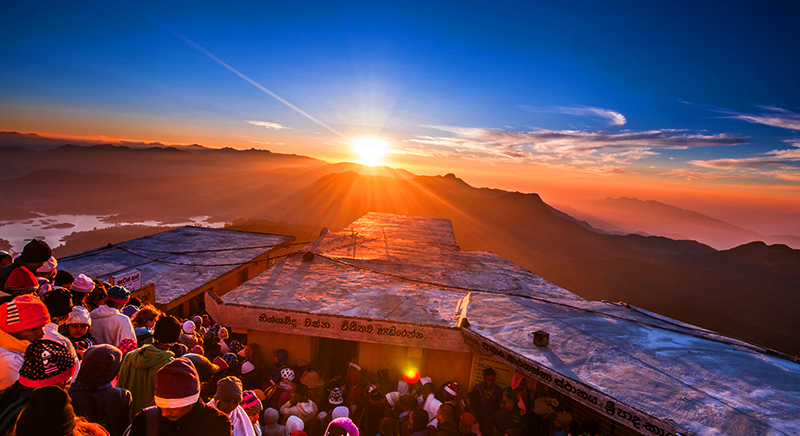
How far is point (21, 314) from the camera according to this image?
3578 millimetres

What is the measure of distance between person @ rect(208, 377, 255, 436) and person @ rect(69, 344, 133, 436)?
1056 millimetres

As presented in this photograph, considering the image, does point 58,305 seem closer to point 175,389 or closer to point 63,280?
point 63,280

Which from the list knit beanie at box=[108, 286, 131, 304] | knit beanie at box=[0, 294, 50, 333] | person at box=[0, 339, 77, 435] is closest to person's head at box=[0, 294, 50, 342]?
knit beanie at box=[0, 294, 50, 333]

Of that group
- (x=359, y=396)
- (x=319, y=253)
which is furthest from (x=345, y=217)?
(x=359, y=396)

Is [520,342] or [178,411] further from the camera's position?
[520,342]

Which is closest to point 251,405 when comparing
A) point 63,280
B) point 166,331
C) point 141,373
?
point 141,373

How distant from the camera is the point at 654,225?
641 ft

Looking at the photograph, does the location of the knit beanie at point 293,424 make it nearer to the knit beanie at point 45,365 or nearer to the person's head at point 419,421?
the person's head at point 419,421

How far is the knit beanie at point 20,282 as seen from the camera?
547 centimetres

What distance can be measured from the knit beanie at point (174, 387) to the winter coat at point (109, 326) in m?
3.62

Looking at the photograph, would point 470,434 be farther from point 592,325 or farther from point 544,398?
point 592,325

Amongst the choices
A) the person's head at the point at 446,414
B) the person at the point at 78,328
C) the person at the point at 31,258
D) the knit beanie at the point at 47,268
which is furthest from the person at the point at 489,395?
the knit beanie at the point at 47,268

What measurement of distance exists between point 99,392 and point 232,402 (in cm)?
146

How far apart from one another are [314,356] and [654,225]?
24252 cm
